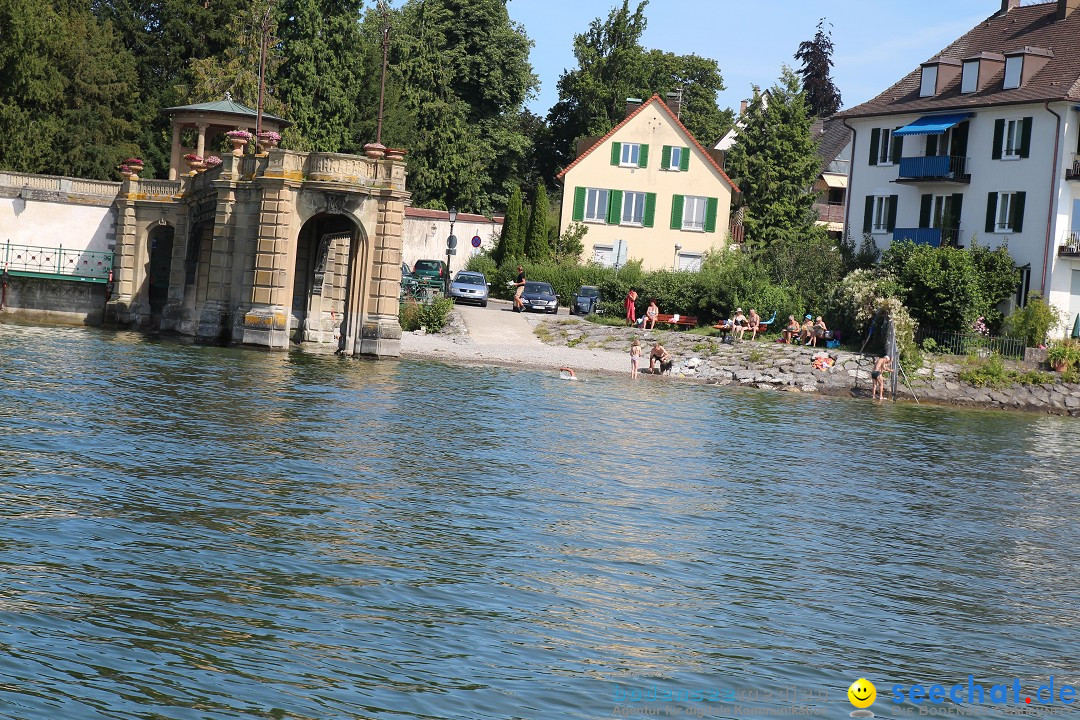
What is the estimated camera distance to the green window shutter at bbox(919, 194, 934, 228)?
5491cm

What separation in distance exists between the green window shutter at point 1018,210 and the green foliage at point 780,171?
1988 cm

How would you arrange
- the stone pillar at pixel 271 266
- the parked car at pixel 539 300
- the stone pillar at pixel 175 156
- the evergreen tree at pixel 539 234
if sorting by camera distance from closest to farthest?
the stone pillar at pixel 271 266 < the stone pillar at pixel 175 156 < the parked car at pixel 539 300 < the evergreen tree at pixel 539 234

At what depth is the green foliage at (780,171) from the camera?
7056 centimetres

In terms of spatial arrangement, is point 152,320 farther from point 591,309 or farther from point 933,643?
point 933,643

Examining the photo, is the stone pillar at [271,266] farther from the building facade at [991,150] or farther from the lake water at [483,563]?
the building facade at [991,150]

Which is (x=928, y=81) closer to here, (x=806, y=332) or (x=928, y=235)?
(x=928, y=235)

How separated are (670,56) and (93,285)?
168ft

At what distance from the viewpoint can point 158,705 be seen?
9.70m

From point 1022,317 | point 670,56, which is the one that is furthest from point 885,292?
point 670,56

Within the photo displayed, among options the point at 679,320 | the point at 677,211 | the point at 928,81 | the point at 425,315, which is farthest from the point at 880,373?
the point at 677,211

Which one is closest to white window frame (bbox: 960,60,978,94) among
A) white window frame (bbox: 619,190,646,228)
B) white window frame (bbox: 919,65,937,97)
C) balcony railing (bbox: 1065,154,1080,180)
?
white window frame (bbox: 919,65,937,97)

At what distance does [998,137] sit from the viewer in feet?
170

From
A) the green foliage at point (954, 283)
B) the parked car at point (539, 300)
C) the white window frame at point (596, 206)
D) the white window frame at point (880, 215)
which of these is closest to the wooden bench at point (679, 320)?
the parked car at point (539, 300)

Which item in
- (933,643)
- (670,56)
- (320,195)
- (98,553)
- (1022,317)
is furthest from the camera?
(670,56)
